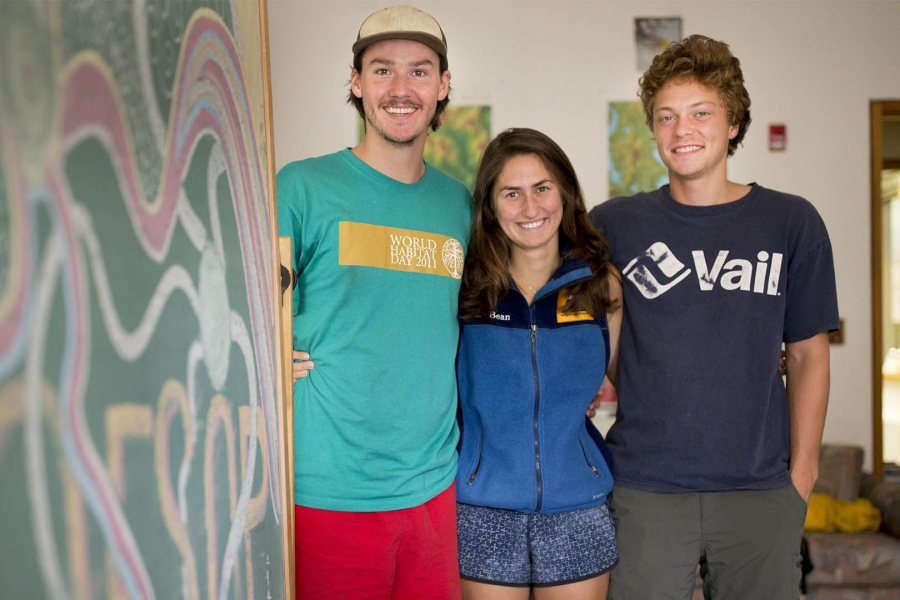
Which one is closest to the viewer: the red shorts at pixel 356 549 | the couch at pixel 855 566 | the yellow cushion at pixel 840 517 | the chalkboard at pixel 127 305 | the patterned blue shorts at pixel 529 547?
the chalkboard at pixel 127 305

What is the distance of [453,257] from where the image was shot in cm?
157

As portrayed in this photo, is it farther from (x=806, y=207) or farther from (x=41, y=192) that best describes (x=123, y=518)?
(x=806, y=207)

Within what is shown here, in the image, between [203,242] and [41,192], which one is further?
[203,242]

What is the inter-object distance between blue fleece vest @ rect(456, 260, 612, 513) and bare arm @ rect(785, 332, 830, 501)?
41 cm

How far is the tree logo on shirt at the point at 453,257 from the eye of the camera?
1544 mm

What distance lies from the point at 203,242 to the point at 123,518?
291mm

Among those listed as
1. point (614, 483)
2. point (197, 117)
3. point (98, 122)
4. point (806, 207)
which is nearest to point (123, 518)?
point (98, 122)

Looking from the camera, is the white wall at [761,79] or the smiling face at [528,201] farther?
the white wall at [761,79]

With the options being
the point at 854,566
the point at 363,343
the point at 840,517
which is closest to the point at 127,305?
the point at 363,343

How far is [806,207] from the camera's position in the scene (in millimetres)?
1618

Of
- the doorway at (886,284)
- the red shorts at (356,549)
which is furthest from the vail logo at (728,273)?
the doorway at (886,284)

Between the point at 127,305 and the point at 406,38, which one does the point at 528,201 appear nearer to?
the point at 406,38

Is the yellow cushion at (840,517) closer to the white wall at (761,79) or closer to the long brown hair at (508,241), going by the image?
the white wall at (761,79)

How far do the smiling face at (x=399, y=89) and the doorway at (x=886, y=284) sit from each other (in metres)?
3.17
